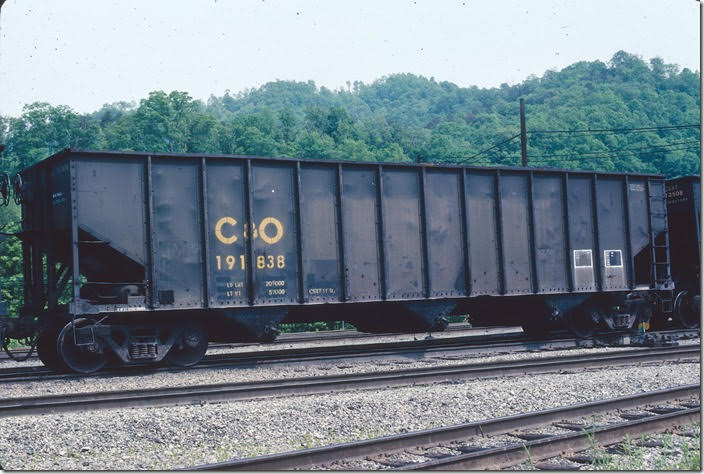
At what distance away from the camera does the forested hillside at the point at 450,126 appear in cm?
2744

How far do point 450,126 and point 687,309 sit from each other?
47711 millimetres

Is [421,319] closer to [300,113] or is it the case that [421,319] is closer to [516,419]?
[516,419]

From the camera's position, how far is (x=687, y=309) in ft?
63.9

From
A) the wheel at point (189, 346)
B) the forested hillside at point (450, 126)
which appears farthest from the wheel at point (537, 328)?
the wheel at point (189, 346)

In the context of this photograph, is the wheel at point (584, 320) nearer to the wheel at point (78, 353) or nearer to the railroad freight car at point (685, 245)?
the railroad freight car at point (685, 245)

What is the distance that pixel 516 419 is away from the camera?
767 centimetres

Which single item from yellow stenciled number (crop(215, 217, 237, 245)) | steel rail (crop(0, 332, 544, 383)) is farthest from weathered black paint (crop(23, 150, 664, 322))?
steel rail (crop(0, 332, 544, 383))

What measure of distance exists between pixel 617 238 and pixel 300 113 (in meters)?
114

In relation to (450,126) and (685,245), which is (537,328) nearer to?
(685,245)

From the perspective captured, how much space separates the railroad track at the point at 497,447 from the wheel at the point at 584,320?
30.3ft

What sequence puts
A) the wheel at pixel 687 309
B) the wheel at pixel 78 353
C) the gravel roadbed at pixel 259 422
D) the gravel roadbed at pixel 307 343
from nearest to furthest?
the gravel roadbed at pixel 259 422, the wheel at pixel 78 353, the gravel roadbed at pixel 307 343, the wheel at pixel 687 309

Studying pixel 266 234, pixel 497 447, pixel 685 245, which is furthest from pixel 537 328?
pixel 497 447

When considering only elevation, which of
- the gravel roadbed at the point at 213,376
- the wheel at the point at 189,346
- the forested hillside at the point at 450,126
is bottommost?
the gravel roadbed at the point at 213,376

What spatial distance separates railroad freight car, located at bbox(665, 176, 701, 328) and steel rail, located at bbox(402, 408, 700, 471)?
1242cm
